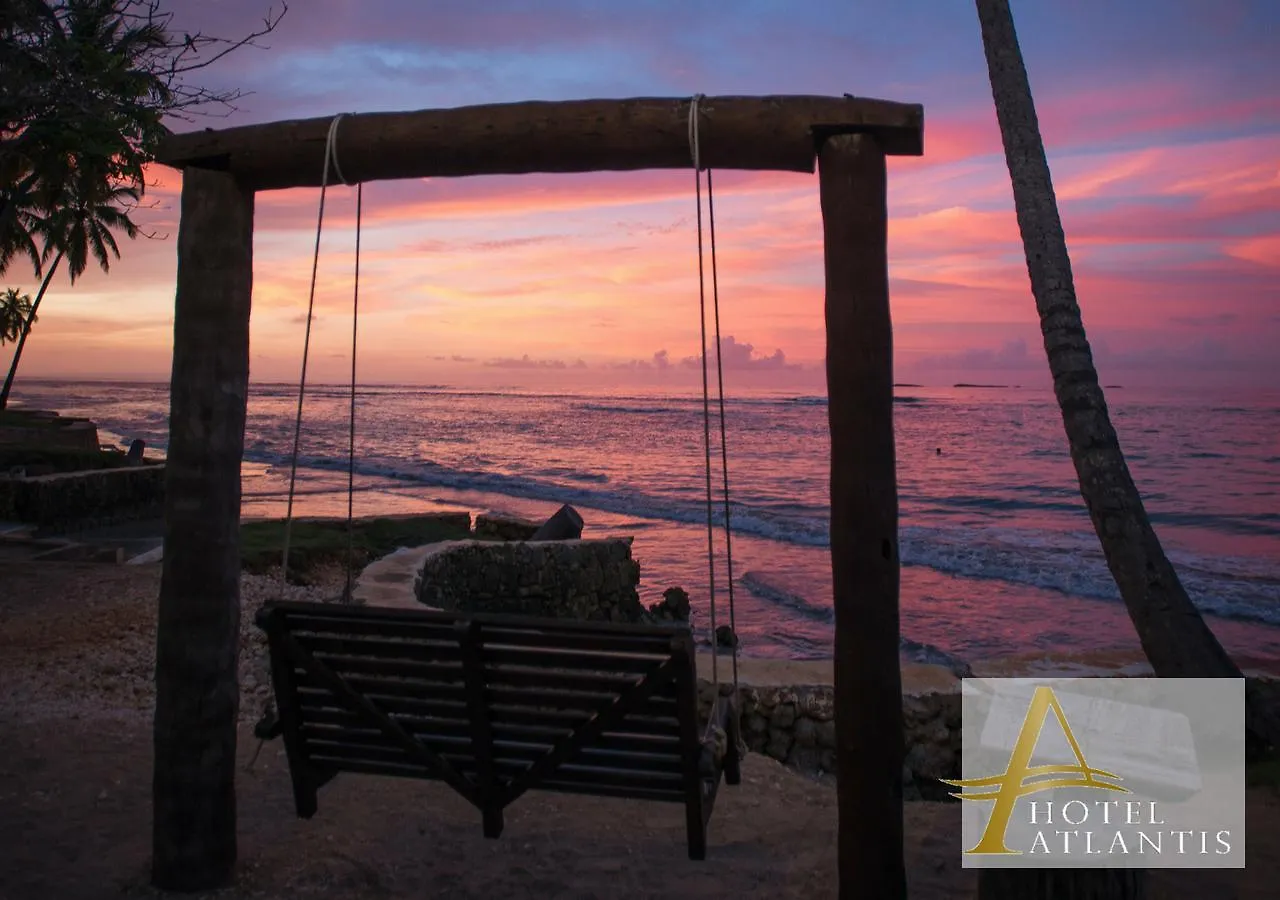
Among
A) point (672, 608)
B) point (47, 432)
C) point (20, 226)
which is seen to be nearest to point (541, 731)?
point (672, 608)

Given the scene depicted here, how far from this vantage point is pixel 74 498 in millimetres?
16234

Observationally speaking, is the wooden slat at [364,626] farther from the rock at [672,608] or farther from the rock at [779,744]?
the rock at [672,608]

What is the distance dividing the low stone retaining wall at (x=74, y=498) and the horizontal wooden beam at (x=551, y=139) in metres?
14.2

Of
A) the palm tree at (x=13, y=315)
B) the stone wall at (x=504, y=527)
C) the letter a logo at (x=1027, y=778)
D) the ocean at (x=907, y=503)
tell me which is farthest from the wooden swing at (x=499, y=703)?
the palm tree at (x=13, y=315)

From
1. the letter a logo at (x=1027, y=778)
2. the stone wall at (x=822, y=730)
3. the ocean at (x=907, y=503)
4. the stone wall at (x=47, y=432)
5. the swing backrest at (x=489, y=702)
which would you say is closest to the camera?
the swing backrest at (x=489, y=702)

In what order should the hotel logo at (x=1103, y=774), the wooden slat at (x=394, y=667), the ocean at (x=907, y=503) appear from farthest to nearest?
1. the ocean at (x=907, y=503)
2. the wooden slat at (x=394, y=667)
3. the hotel logo at (x=1103, y=774)

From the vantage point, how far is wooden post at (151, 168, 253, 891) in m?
3.82

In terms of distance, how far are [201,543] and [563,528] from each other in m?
9.26

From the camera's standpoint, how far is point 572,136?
378 centimetres

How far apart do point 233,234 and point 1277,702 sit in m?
7.54

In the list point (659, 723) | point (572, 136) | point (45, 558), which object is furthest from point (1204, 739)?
point (45, 558)

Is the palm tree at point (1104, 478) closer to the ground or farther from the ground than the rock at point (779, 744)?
farther from the ground

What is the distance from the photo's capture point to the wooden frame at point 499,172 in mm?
3463

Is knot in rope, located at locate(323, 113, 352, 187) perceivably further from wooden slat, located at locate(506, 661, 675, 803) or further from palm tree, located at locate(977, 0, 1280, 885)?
palm tree, located at locate(977, 0, 1280, 885)
